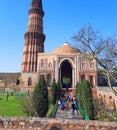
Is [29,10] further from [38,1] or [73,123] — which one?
[73,123]

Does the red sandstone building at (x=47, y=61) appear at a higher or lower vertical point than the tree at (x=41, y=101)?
higher

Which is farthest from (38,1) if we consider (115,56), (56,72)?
(115,56)

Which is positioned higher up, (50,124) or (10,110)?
(50,124)

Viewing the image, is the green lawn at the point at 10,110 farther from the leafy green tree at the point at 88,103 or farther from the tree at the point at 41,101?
the leafy green tree at the point at 88,103

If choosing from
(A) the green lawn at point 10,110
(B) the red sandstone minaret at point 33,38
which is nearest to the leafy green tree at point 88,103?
(A) the green lawn at point 10,110

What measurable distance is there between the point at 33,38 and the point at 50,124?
125 ft

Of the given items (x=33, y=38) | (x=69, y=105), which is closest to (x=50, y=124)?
(x=69, y=105)

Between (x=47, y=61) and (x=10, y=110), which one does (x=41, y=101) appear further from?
(x=47, y=61)

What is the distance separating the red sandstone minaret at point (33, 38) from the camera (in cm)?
4122

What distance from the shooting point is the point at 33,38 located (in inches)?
1668

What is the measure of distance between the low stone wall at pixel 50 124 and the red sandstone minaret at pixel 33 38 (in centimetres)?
3499

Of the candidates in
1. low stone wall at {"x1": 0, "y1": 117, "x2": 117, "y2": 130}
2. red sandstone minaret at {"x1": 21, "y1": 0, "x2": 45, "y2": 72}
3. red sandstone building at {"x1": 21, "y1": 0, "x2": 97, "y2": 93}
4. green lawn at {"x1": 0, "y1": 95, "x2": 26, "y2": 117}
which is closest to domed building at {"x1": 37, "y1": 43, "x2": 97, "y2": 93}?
red sandstone building at {"x1": 21, "y1": 0, "x2": 97, "y2": 93}

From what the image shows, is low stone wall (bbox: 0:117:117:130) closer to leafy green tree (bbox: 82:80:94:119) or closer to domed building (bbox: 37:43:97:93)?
leafy green tree (bbox: 82:80:94:119)

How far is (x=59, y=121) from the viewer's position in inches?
221
